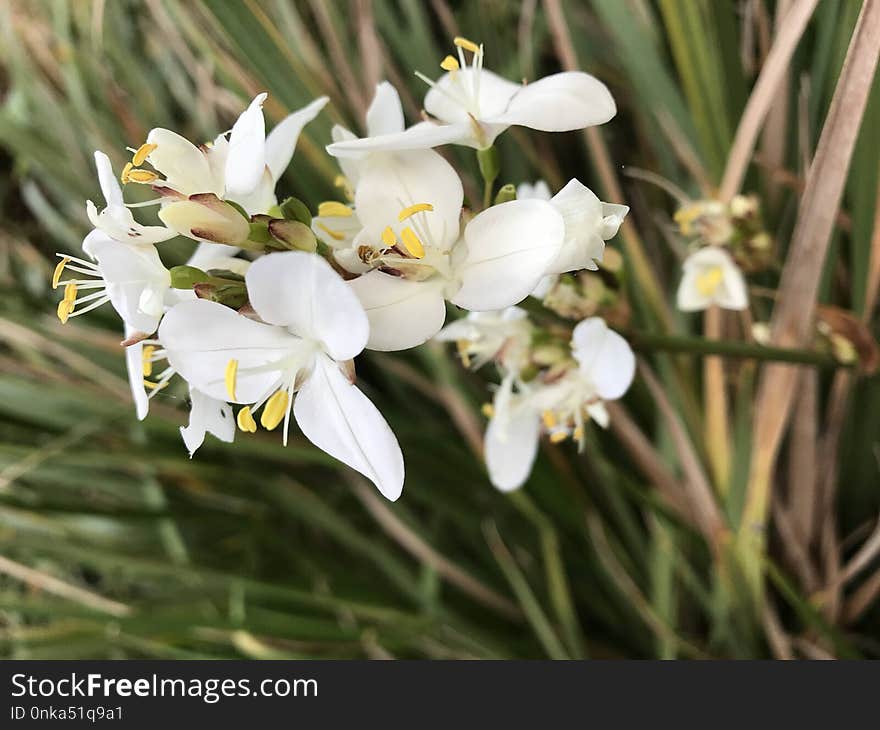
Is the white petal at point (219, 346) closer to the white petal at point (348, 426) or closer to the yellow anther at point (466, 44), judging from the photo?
the white petal at point (348, 426)

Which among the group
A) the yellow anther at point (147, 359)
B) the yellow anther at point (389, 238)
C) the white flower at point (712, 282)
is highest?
the white flower at point (712, 282)

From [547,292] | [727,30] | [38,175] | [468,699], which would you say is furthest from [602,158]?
[38,175]

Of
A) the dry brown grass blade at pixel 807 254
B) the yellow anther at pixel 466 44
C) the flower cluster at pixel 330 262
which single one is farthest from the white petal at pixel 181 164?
the dry brown grass blade at pixel 807 254

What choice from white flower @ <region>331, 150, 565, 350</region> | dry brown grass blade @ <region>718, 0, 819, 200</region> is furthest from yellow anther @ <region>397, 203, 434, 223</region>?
dry brown grass blade @ <region>718, 0, 819, 200</region>

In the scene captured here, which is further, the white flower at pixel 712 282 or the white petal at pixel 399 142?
the white flower at pixel 712 282

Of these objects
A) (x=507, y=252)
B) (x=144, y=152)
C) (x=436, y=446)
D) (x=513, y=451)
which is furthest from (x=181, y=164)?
(x=436, y=446)

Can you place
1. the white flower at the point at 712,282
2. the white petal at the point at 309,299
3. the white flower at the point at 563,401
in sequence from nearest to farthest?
1. the white petal at the point at 309,299
2. the white flower at the point at 563,401
3. the white flower at the point at 712,282
